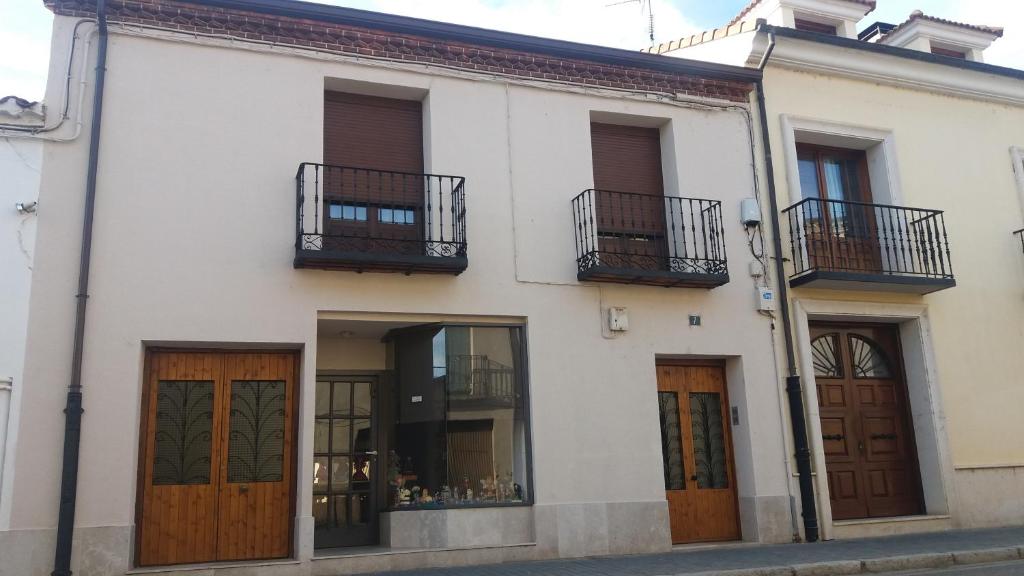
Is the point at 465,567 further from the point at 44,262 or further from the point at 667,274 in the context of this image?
the point at 44,262

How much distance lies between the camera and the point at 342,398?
10.1 m

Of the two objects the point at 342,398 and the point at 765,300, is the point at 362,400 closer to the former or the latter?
the point at 342,398

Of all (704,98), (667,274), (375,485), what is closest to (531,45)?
(704,98)

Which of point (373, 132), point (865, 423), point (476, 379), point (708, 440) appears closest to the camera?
point (476, 379)

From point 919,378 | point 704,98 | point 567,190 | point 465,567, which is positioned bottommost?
point 465,567

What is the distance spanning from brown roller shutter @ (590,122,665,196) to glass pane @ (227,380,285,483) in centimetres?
465

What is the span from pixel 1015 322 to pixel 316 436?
9602mm

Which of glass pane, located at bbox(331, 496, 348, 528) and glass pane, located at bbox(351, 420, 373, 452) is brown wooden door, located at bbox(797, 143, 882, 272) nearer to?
glass pane, located at bbox(351, 420, 373, 452)

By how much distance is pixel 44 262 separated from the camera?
7863 millimetres

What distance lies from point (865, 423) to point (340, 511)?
6.88m

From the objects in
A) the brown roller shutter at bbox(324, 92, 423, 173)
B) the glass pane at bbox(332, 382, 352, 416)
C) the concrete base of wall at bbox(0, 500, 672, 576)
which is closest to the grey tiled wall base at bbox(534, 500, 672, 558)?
the concrete base of wall at bbox(0, 500, 672, 576)

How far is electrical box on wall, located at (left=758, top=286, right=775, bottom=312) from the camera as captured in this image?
10.4 m

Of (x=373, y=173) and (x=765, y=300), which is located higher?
(x=373, y=173)

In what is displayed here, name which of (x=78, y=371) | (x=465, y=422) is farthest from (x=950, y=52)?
(x=78, y=371)
